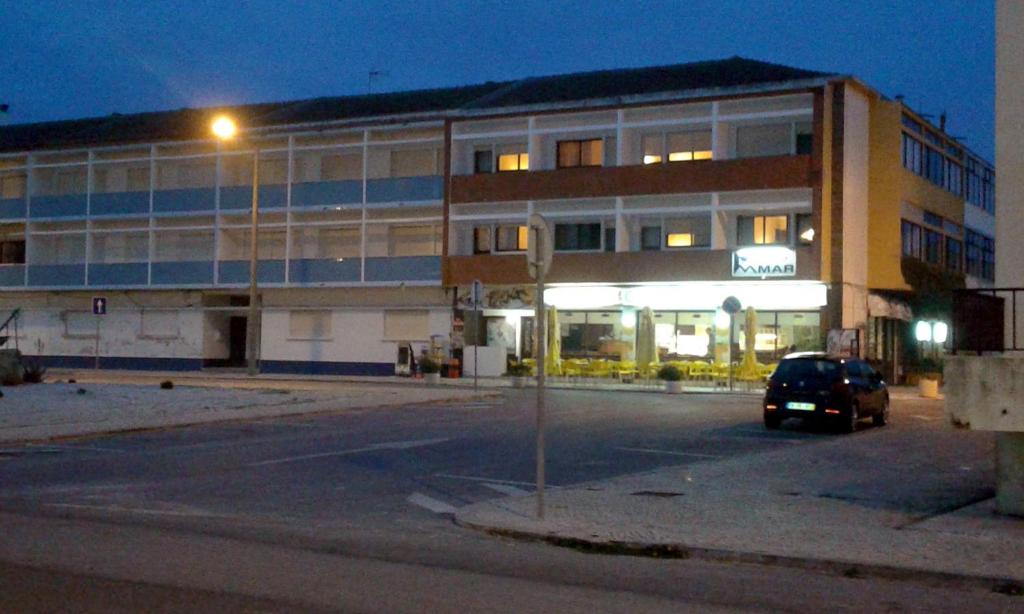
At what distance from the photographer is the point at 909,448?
814 inches

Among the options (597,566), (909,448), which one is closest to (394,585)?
(597,566)

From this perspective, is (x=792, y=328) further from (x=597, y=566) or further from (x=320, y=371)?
(x=597, y=566)

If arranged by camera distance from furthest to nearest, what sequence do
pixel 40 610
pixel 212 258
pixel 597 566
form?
pixel 212 258
pixel 597 566
pixel 40 610

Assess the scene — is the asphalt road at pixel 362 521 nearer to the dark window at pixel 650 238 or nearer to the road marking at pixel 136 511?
the road marking at pixel 136 511

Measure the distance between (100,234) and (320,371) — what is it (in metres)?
13.8

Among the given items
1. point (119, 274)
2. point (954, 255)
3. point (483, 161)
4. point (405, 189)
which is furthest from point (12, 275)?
point (954, 255)

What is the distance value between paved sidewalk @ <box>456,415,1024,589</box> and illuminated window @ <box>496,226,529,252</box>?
30348mm

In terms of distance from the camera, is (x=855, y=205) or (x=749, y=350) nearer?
(x=749, y=350)

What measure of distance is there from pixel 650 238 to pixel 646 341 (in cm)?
460

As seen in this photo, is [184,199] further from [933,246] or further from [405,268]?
[933,246]

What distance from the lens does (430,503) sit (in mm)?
14039

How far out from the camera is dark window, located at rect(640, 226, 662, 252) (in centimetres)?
4481

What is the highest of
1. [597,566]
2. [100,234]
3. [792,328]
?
[100,234]

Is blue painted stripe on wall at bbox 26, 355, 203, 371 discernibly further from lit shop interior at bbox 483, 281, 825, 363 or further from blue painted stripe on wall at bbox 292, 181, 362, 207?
lit shop interior at bbox 483, 281, 825, 363
